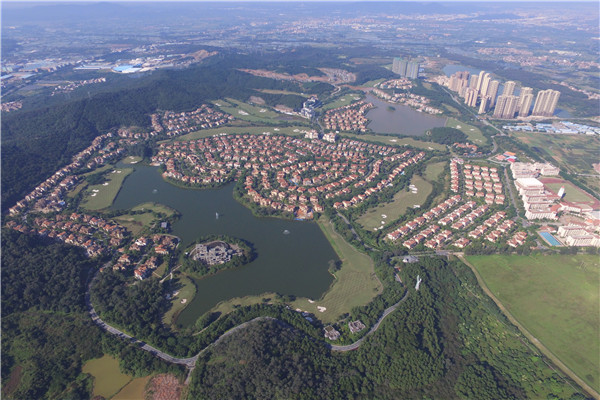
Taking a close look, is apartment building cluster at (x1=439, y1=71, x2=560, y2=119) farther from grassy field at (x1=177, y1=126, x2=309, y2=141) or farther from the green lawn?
the green lawn

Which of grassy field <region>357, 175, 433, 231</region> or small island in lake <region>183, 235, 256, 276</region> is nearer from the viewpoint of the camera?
small island in lake <region>183, 235, 256, 276</region>

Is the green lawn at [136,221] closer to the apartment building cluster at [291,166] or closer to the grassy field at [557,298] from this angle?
the apartment building cluster at [291,166]

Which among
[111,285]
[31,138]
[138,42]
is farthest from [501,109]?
[138,42]

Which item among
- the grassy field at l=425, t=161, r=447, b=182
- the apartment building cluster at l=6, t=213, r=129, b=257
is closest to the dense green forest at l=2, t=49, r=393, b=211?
the apartment building cluster at l=6, t=213, r=129, b=257

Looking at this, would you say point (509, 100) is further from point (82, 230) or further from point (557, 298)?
point (82, 230)

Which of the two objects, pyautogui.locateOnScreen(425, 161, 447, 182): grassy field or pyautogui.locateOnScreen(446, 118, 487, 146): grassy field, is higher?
pyautogui.locateOnScreen(446, 118, 487, 146): grassy field

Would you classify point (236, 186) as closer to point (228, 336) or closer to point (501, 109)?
point (228, 336)

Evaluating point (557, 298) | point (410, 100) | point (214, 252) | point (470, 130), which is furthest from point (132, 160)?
point (410, 100)

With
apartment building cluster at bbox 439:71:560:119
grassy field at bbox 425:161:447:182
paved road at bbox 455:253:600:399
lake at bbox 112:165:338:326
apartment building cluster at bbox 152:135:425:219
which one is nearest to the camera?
paved road at bbox 455:253:600:399
